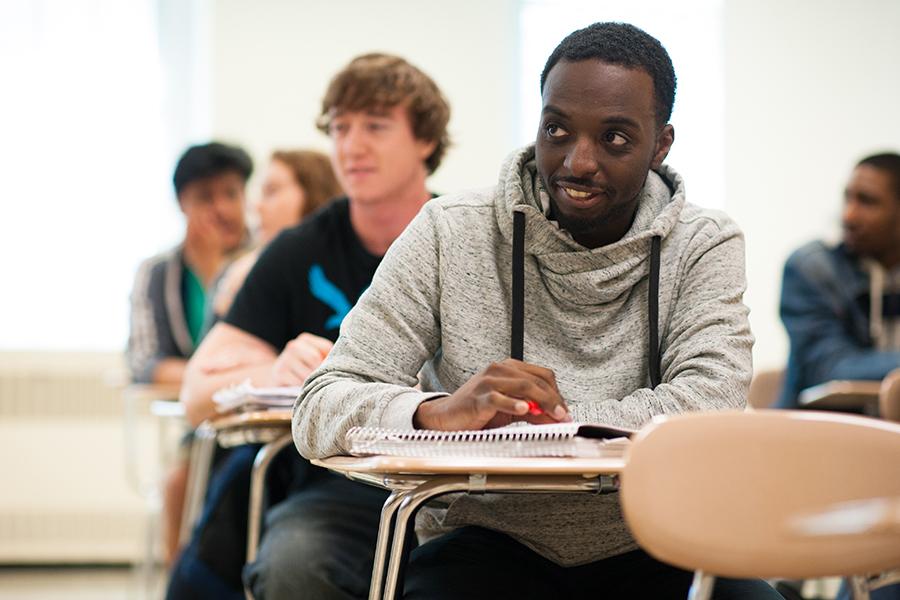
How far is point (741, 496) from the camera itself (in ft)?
3.95

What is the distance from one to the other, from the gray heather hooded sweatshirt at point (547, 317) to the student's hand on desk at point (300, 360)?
356mm

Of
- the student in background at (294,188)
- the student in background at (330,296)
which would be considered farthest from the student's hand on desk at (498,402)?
the student in background at (294,188)

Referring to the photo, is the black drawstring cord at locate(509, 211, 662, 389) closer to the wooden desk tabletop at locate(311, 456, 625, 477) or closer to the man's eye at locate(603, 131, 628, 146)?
the man's eye at locate(603, 131, 628, 146)

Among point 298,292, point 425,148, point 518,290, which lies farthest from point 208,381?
point 518,290

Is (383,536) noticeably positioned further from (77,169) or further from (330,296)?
(77,169)

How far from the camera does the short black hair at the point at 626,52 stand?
1.70m

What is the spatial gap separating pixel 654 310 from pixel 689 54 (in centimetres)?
434

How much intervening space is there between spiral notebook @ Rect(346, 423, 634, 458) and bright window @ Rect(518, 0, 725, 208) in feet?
14.1

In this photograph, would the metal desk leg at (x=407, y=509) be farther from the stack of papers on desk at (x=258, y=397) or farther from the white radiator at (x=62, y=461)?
the white radiator at (x=62, y=461)

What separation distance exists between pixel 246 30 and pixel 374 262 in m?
3.20

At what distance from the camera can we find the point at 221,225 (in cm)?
434

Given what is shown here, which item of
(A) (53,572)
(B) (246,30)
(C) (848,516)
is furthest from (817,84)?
(C) (848,516)

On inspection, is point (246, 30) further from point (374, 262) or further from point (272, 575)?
point (272, 575)

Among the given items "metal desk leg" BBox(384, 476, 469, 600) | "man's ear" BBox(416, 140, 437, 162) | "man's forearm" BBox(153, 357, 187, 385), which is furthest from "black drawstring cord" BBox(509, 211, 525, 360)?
"man's forearm" BBox(153, 357, 187, 385)
